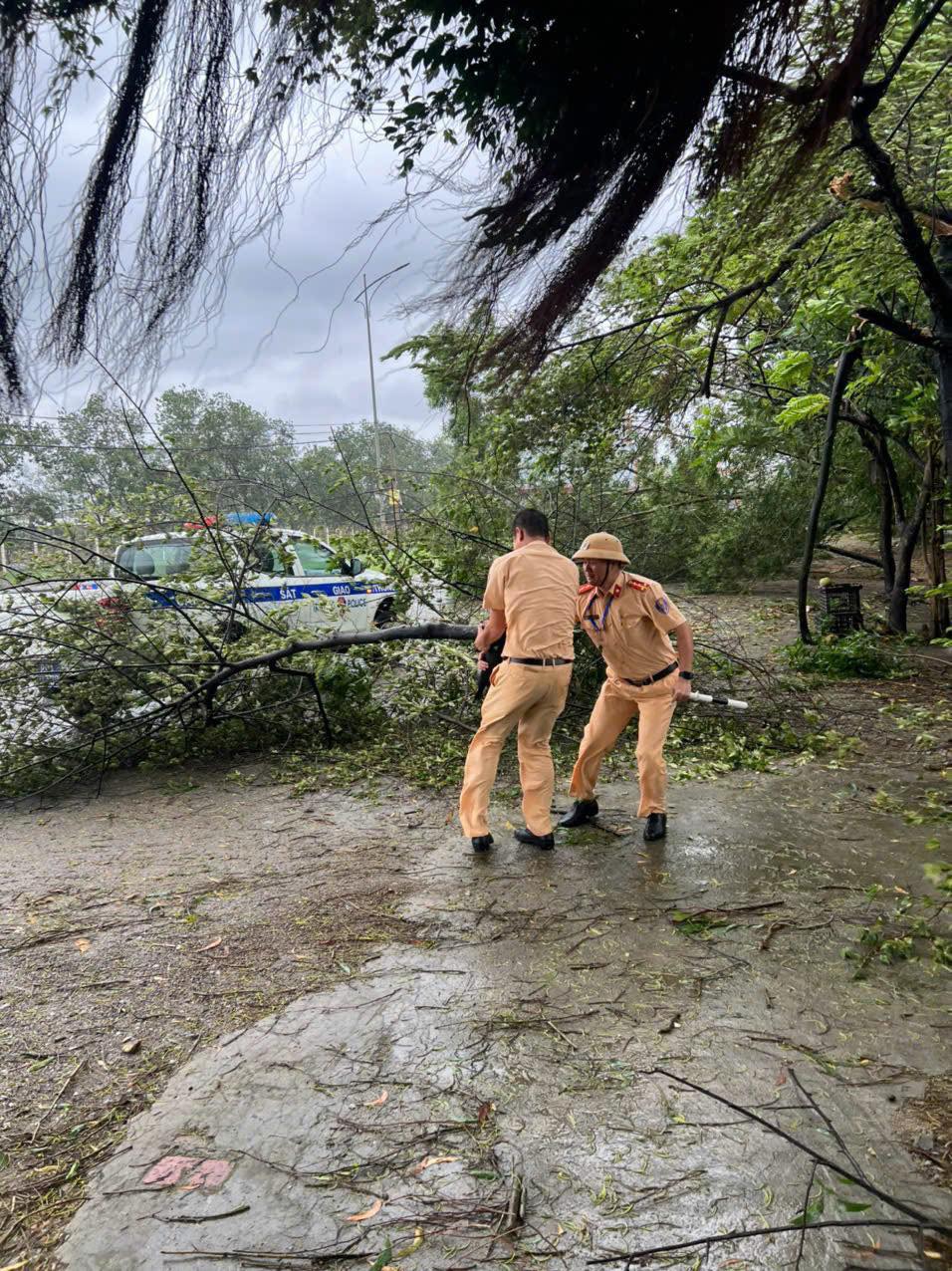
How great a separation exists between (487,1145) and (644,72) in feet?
8.63

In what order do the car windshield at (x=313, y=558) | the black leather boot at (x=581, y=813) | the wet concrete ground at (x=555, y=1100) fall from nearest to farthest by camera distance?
the wet concrete ground at (x=555, y=1100), the black leather boot at (x=581, y=813), the car windshield at (x=313, y=558)

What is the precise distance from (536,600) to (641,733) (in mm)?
1115

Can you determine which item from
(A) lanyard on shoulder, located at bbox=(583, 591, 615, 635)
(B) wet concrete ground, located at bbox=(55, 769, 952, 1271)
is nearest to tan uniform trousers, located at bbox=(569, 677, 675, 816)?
(A) lanyard on shoulder, located at bbox=(583, 591, 615, 635)

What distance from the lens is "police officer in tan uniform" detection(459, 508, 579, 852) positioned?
15.3 feet

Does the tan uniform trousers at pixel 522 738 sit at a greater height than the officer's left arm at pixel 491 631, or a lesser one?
lesser

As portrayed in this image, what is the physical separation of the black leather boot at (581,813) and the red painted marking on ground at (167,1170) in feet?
10.4

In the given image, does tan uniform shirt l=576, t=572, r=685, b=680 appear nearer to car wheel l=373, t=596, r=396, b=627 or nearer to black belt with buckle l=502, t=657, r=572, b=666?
black belt with buckle l=502, t=657, r=572, b=666

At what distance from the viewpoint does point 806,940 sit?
11.8ft

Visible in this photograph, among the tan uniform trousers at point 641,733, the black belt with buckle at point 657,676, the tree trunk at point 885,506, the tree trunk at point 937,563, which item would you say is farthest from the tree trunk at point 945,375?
the tree trunk at point 885,506

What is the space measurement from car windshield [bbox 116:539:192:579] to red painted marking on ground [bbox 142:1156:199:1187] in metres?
5.28

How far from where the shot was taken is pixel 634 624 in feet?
15.8

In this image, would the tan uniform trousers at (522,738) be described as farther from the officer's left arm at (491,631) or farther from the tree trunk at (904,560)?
the tree trunk at (904,560)

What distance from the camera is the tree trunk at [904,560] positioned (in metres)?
9.91

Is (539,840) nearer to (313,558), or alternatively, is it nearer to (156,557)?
(313,558)
